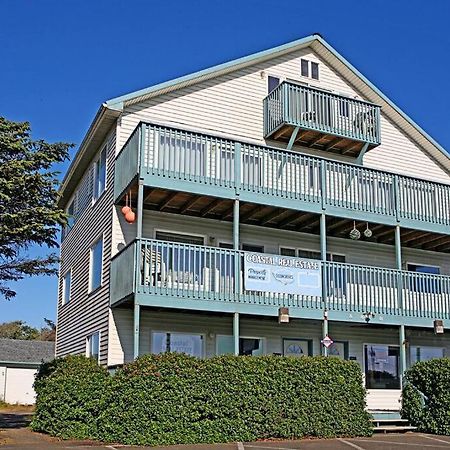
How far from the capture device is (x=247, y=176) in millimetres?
17828

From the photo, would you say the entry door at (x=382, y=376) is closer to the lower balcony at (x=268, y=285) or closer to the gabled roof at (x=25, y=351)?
the lower balcony at (x=268, y=285)

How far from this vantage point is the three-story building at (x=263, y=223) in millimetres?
16781

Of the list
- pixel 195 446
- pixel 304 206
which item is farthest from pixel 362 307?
pixel 195 446

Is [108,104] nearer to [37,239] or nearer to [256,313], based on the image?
[37,239]

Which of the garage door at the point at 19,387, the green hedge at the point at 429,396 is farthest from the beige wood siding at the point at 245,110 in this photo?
the garage door at the point at 19,387

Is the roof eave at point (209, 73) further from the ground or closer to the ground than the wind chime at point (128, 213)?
further from the ground

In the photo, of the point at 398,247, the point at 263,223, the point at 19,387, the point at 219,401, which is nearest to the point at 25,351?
the point at 19,387

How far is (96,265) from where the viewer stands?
65.9ft

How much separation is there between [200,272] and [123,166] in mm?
3668

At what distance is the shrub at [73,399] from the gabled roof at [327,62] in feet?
23.5

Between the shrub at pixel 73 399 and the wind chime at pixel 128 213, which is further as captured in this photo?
the wind chime at pixel 128 213

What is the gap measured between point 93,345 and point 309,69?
37.7 feet

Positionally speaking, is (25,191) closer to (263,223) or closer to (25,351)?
(263,223)

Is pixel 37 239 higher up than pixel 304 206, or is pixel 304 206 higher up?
pixel 304 206
